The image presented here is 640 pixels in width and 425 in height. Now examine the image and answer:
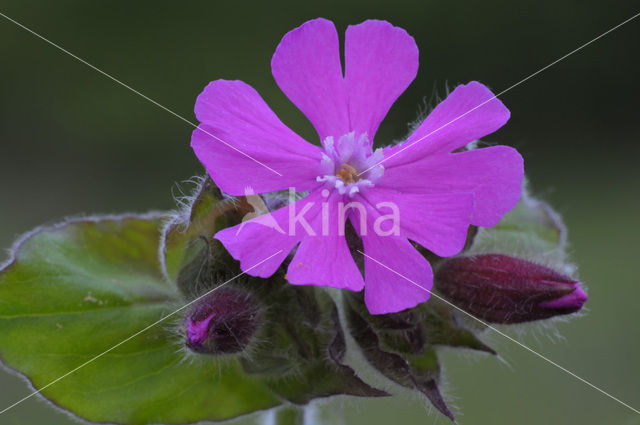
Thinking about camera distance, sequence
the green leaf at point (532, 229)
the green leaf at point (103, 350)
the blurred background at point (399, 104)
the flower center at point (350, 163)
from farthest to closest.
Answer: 1. the blurred background at point (399, 104)
2. the green leaf at point (532, 229)
3. the green leaf at point (103, 350)
4. the flower center at point (350, 163)

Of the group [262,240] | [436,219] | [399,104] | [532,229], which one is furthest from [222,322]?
[399,104]

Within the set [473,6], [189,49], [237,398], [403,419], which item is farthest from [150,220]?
[473,6]

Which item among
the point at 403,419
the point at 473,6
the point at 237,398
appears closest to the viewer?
the point at 237,398

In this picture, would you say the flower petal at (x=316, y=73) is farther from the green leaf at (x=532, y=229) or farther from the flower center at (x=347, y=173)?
the green leaf at (x=532, y=229)

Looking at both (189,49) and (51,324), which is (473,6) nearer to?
(189,49)

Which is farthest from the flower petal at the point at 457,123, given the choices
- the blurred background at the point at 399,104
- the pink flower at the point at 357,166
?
the blurred background at the point at 399,104

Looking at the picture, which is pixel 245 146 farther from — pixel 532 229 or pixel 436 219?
pixel 532 229

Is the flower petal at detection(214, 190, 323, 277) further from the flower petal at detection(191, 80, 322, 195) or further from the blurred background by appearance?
the blurred background
